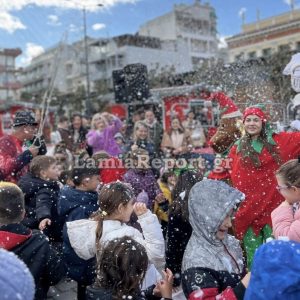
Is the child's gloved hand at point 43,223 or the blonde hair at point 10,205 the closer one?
the blonde hair at point 10,205

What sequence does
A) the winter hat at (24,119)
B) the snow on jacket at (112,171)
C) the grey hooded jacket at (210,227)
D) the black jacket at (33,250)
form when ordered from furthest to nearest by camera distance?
the snow on jacket at (112,171)
the winter hat at (24,119)
the black jacket at (33,250)
the grey hooded jacket at (210,227)

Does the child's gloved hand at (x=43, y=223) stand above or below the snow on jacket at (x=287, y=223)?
below

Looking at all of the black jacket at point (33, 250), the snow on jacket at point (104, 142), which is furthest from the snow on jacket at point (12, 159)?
the snow on jacket at point (104, 142)

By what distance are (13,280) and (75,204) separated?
2030 millimetres

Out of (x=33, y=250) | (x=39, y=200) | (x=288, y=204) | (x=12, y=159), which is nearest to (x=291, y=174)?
(x=288, y=204)

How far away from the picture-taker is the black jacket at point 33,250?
97.3 inches

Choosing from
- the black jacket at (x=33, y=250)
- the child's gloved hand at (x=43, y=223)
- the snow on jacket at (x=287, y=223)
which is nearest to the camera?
the snow on jacket at (x=287, y=223)

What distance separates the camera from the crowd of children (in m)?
1.99

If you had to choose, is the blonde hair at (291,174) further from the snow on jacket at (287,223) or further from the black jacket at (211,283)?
the black jacket at (211,283)

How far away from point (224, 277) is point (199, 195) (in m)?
0.46

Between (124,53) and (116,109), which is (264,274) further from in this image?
(124,53)

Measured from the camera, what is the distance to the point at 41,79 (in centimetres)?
6956

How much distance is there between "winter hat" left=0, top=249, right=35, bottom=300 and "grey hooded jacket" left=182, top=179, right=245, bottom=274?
3.24ft

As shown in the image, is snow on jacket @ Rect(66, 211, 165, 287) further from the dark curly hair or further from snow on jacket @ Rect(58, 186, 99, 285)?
the dark curly hair
